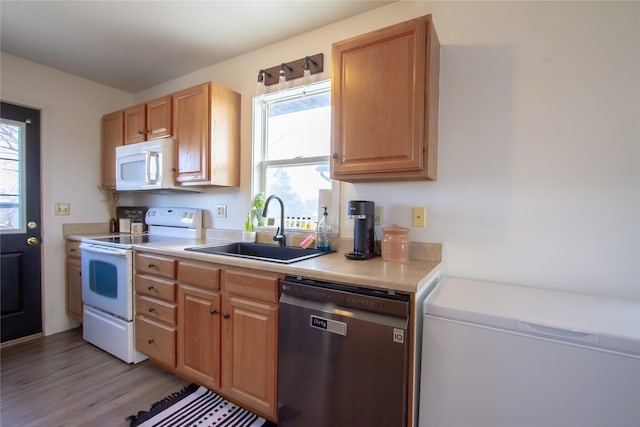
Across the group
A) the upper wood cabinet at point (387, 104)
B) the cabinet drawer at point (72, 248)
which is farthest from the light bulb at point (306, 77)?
the cabinet drawer at point (72, 248)

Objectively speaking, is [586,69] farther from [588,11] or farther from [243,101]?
[243,101]

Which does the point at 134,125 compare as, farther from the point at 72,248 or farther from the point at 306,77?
the point at 306,77

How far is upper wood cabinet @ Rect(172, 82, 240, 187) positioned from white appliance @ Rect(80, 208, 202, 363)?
18.6 inches

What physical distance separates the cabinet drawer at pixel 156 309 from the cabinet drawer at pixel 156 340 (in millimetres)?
48

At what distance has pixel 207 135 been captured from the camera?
2213 millimetres

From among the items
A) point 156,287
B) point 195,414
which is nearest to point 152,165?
point 156,287

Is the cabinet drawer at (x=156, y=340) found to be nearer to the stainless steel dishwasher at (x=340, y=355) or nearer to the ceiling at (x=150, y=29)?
the stainless steel dishwasher at (x=340, y=355)

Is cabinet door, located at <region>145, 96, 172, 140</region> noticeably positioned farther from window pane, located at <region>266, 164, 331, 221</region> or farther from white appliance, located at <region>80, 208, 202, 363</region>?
window pane, located at <region>266, 164, 331, 221</region>

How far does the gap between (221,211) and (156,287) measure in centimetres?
82

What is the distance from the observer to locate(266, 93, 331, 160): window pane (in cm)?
210

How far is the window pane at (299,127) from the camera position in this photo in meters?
2.10

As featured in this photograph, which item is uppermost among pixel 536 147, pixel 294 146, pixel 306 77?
pixel 306 77

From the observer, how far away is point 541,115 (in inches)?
54.9

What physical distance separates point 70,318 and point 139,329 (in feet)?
4.33
